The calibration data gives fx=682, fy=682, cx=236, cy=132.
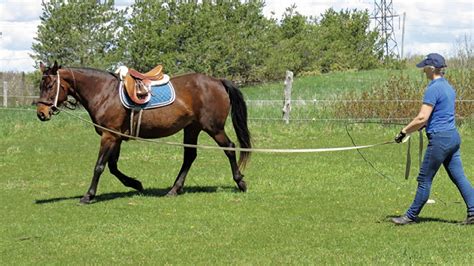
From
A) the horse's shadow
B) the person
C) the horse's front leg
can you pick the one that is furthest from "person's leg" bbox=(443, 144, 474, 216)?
the horse's front leg

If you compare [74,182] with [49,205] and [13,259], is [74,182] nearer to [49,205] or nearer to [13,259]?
[49,205]

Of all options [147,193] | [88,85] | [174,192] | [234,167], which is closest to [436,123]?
[234,167]

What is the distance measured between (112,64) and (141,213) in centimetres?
2995

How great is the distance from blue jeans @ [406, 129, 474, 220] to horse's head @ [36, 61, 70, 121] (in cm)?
524

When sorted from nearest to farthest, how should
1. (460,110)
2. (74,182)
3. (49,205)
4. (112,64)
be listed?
(49,205)
(74,182)
(460,110)
(112,64)

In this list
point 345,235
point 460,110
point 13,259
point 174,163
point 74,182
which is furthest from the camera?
point 460,110

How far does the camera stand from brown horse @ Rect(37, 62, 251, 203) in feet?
32.9

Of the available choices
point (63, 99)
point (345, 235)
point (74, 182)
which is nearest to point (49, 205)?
point (63, 99)

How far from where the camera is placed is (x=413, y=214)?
26.1ft

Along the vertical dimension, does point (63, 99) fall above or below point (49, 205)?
above

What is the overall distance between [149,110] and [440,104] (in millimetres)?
4477

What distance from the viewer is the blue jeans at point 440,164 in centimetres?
761

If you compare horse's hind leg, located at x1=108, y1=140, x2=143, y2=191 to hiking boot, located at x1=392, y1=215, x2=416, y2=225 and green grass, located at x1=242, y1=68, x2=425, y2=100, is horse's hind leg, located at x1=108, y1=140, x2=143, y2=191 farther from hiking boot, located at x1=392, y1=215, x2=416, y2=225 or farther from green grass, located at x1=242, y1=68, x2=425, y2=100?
green grass, located at x1=242, y1=68, x2=425, y2=100

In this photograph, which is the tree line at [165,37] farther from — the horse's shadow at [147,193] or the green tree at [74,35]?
the horse's shadow at [147,193]
